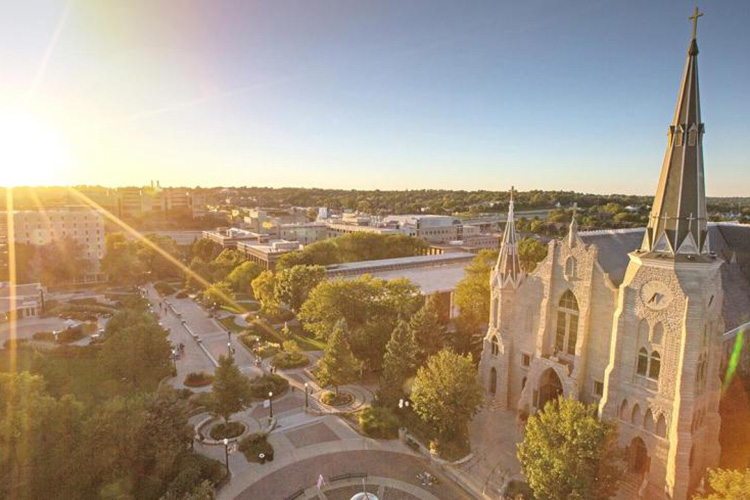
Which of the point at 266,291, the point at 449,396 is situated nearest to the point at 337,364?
the point at 449,396

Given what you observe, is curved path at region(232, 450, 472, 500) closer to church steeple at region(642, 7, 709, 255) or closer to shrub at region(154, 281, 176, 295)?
church steeple at region(642, 7, 709, 255)

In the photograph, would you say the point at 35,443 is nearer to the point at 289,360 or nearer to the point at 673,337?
the point at 289,360

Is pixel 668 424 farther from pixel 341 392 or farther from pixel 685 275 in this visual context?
pixel 341 392

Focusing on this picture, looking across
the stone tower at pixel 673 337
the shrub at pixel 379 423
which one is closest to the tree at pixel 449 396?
the shrub at pixel 379 423

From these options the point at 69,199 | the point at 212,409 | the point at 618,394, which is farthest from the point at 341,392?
the point at 69,199

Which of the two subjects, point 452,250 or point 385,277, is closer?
point 385,277

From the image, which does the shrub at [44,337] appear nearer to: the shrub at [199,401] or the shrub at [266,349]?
the shrub at [266,349]
